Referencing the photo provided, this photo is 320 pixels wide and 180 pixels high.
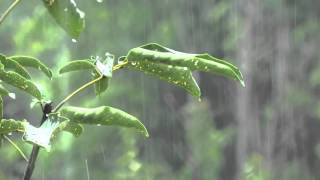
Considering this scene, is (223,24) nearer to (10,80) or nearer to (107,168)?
(107,168)

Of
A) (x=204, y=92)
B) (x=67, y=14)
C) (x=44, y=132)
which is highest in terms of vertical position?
(x=204, y=92)

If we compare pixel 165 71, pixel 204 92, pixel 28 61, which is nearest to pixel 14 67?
pixel 28 61

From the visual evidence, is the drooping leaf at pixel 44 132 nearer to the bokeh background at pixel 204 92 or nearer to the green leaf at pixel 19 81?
the green leaf at pixel 19 81

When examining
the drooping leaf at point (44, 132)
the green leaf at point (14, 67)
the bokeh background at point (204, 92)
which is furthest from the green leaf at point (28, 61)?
the bokeh background at point (204, 92)

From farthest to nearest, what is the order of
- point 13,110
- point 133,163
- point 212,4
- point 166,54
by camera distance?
point 212,4 < point 13,110 < point 133,163 < point 166,54

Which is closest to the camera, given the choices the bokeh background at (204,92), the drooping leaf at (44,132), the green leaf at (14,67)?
the drooping leaf at (44,132)

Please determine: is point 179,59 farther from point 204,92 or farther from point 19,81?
point 204,92

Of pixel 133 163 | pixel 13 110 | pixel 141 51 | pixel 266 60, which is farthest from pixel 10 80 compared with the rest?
pixel 266 60
